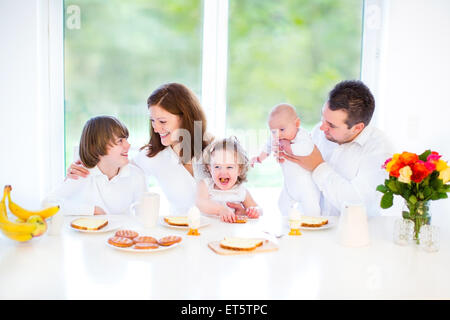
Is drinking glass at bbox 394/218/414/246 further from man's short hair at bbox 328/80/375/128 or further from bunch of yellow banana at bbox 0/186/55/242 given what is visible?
bunch of yellow banana at bbox 0/186/55/242

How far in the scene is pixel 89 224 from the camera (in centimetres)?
170

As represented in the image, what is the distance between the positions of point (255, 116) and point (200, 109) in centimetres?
84

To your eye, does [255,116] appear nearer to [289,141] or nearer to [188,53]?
[188,53]

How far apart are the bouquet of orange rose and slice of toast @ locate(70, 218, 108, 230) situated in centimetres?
108

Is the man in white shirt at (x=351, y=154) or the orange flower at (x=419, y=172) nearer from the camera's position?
the orange flower at (x=419, y=172)

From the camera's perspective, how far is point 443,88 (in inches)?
123

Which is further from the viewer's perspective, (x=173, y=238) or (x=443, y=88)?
(x=443, y=88)

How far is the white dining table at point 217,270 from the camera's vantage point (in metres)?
1.14

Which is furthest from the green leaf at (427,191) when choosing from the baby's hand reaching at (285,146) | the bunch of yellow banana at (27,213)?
the bunch of yellow banana at (27,213)

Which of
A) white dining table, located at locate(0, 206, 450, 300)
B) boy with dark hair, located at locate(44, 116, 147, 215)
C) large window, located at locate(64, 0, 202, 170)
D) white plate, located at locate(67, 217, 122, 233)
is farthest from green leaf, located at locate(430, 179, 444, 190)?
large window, located at locate(64, 0, 202, 170)

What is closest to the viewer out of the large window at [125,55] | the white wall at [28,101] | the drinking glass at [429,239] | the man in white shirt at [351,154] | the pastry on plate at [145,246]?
the pastry on plate at [145,246]

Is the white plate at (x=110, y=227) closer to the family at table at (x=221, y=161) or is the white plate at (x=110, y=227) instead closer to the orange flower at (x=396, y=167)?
the family at table at (x=221, y=161)

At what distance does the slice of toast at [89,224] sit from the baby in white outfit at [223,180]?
600 millimetres
